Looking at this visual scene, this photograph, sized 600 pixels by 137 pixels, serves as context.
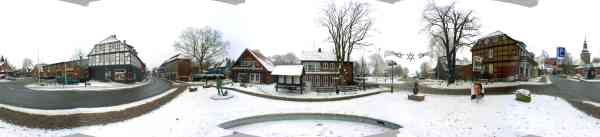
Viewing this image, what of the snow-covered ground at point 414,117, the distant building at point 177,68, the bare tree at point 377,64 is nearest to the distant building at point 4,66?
the snow-covered ground at point 414,117

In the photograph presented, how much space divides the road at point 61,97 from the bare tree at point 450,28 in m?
3.63

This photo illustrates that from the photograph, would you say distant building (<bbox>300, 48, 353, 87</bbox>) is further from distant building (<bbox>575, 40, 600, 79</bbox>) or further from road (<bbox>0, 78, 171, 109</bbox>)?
distant building (<bbox>575, 40, 600, 79</bbox>)

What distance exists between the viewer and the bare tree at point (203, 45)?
98.1 inches

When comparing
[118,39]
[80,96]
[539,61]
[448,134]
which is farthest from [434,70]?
[80,96]

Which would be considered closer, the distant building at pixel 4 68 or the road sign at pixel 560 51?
the distant building at pixel 4 68

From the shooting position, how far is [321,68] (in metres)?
5.59

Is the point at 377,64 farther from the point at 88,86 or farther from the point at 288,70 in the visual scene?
the point at 88,86

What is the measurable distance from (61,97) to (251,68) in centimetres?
238

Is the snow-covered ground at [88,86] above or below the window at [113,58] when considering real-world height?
below

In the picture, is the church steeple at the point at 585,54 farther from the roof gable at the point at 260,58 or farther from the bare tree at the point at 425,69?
the roof gable at the point at 260,58

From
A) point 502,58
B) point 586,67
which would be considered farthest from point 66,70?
A: point 586,67

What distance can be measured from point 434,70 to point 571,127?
6.29 ft

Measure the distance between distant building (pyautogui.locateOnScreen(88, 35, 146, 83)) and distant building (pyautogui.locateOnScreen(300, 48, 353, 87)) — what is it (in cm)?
288

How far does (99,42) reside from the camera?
2.25 metres
